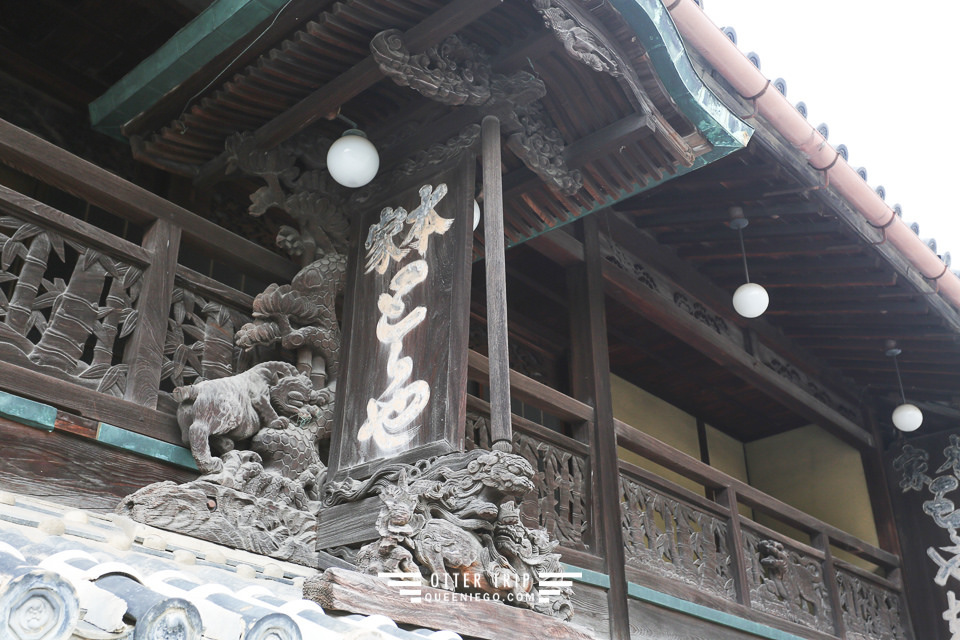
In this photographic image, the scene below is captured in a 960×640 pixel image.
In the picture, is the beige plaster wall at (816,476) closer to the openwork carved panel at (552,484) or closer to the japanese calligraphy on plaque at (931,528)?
the japanese calligraphy on plaque at (931,528)

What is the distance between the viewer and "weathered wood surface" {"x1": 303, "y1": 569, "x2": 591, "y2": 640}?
3326 mm

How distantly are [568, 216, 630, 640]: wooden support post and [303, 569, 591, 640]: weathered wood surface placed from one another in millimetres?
2079

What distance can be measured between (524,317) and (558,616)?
15.5 ft

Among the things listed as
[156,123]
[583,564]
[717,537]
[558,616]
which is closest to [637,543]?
[583,564]

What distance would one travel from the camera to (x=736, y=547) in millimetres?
7422

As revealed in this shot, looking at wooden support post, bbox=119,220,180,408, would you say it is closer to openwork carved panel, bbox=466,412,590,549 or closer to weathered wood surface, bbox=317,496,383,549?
weathered wood surface, bbox=317,496,383,549

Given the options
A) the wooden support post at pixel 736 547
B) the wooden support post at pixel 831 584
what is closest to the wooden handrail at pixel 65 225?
the wooden support post at pixel 736 547

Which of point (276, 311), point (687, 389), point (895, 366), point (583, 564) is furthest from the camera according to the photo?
point (687, 389)

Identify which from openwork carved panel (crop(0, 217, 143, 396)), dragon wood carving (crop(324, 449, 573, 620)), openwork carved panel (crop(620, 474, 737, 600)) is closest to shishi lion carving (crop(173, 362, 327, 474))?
openwork carved panel (crop(0, 217, 143, 396))

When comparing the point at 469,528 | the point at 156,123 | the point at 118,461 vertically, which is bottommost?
the point at 469,528

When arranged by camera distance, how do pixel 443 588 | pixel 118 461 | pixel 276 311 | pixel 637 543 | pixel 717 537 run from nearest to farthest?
pixel 443 588, pixel 118 461, pixel 276 311, pixel 637 543, pixel 717 537

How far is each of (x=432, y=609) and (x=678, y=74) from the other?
120 inches

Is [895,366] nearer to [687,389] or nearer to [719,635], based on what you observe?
[687,389]

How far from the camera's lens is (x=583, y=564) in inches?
238
